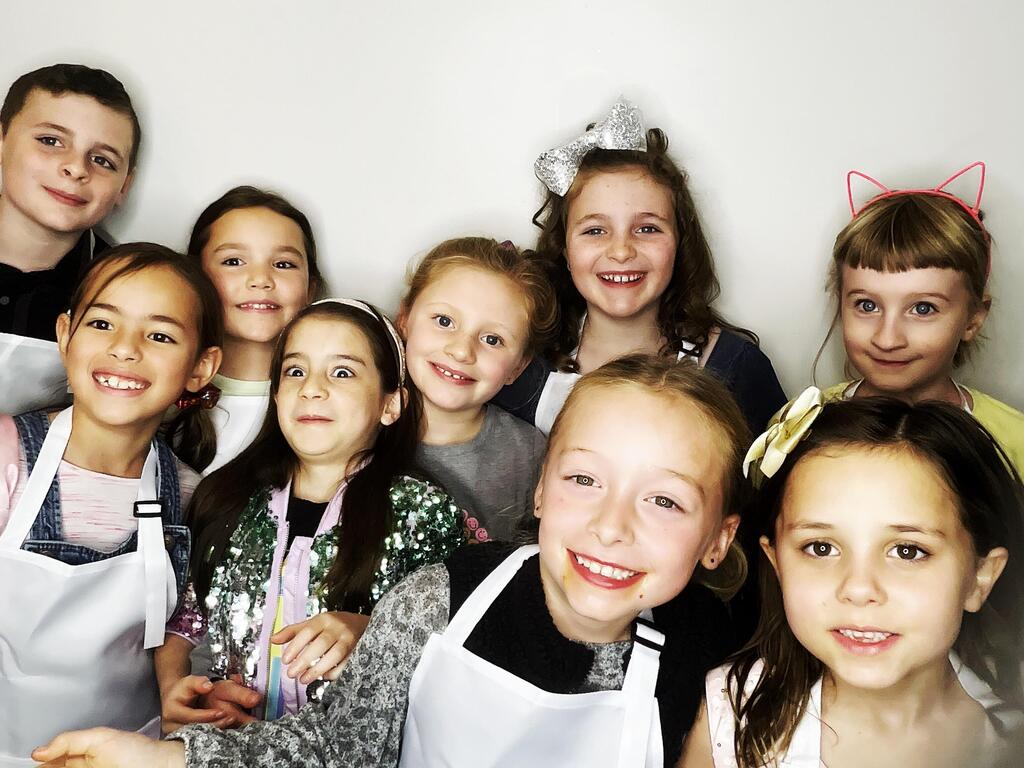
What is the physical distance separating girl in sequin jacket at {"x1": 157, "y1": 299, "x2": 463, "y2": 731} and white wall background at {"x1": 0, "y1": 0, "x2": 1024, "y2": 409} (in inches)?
10.3

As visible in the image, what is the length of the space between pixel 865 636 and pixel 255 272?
937 mm

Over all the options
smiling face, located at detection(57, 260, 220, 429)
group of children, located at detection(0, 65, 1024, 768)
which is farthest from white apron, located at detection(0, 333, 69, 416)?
smiling face, located at detection(57, 260, 220, 429)

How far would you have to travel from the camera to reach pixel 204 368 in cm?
127

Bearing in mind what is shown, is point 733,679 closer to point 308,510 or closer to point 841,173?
point 308,510

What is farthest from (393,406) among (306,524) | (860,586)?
(860,586)

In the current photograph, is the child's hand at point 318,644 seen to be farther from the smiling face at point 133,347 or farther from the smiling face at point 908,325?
the smiling face at point 908,325

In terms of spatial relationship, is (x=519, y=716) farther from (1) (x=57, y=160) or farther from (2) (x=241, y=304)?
(1) (x=57, y=160)

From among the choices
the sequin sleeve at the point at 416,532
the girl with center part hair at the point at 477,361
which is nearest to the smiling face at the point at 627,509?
the sequin sleeve at the point at 416,532

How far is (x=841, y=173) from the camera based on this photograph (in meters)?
1.29

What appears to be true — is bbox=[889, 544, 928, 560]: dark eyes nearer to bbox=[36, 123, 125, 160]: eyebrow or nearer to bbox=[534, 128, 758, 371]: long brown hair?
bbox=[534, 128, 758, 371]: long brown hair

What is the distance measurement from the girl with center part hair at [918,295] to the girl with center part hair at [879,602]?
0.64 feet

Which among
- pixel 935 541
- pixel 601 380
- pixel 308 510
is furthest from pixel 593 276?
pixel 935 541

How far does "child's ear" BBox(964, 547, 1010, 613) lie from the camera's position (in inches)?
36.2

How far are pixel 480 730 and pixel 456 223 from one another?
0.77 meters
